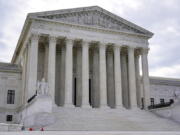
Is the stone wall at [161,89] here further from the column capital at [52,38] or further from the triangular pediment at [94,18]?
the column capital at [52,38]

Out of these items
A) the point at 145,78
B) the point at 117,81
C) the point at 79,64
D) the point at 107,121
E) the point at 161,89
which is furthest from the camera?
the point at 161,89

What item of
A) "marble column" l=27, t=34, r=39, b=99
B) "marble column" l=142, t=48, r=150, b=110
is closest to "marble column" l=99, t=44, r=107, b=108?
"marble column" l=142, t=48, r=150, b=110

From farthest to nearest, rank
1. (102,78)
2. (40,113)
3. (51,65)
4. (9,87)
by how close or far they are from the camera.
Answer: (9,87)
(102,78)
(51,65)
(40,113)

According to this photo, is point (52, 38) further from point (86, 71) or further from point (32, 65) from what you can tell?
point (86, 71)

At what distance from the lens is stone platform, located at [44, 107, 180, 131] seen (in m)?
27.1

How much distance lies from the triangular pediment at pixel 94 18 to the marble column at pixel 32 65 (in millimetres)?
3309

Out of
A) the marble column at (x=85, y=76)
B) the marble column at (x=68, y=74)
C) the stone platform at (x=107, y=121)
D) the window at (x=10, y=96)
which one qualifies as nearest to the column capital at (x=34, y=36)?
the marble column at (x=68, y=74)

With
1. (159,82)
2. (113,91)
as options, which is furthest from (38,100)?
(159,82)

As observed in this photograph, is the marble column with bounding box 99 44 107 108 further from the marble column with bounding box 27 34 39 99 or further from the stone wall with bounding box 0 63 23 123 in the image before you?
the stone wall with bounding box 0 63 23 123

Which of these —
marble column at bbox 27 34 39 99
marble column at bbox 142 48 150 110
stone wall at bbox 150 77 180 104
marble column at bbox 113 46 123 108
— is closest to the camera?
marble column at bbox 27 34 39 99

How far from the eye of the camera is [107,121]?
29641 millimetres

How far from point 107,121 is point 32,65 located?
1181 cm

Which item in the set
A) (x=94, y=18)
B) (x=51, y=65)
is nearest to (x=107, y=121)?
(x=51, y=65)

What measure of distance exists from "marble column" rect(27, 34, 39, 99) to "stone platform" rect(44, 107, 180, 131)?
13.4ft
